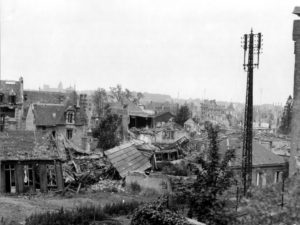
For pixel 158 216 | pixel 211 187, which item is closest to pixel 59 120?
pixel 158 216

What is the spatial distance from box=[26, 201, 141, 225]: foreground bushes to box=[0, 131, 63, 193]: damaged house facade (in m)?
8.35

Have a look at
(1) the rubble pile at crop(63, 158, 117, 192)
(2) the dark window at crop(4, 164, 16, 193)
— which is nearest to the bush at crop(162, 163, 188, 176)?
(1) the rubble pile at crop(63, 158, 117, 192)

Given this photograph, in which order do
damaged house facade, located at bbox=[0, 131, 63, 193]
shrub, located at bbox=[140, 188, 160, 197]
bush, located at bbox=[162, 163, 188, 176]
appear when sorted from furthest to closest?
bush, located at bbox=[162, 163, 188, 176] → shrub, located at bbox=[140, 188, 160, 197] → damaged house facade, located at bbox=[0, 131, 63, 193]

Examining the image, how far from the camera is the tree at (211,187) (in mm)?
14227

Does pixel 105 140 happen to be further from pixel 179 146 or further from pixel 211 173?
pixel 211 173

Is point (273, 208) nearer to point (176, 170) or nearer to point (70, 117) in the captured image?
point (176, 170)

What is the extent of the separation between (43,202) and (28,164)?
451 cm

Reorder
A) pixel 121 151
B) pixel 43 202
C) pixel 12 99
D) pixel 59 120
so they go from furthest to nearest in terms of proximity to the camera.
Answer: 1. pixel 12 99
2. pixel 59 120
3. pixel 121 151
4. pixel 43 202

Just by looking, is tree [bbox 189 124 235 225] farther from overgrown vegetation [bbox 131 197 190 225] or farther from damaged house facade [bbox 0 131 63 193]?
damaged house facade [bbox 0 131 63 193]

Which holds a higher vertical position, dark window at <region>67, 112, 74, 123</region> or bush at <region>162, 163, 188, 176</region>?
dark window at <region>67, 112, 74, 123</region>

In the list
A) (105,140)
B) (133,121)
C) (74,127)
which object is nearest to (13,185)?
(105,140)

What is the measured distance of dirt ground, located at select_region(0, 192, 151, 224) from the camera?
65.8 ft

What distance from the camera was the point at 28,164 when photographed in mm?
27531

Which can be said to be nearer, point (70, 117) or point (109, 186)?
point (109, 186)
